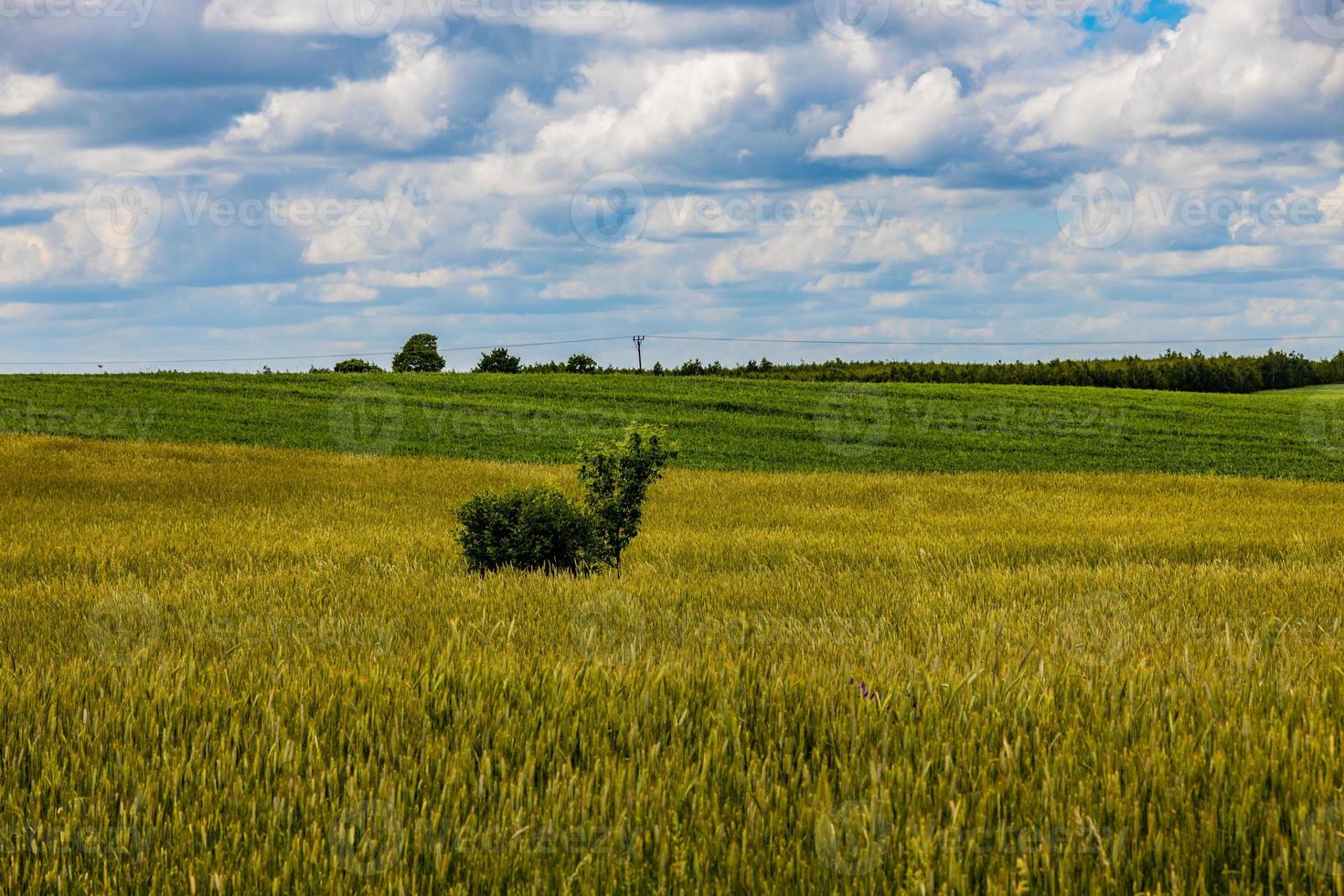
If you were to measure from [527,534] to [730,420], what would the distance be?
31.5m

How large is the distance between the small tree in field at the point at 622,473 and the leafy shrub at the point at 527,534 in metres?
0.42

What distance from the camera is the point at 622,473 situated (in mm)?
11938

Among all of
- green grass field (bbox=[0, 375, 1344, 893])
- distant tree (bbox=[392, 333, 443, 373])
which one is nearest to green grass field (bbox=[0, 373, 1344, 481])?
green grass field (bbox=[0, 375, 1344, 893])

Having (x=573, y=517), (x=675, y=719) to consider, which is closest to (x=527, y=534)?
(x=573, y=517)

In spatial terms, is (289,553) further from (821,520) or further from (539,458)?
(539,458)

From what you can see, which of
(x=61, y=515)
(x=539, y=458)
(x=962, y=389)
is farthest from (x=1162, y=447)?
(x=61, y=515)

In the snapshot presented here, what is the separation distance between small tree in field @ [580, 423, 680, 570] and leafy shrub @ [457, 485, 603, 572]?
42cm

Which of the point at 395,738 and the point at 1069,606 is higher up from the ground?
the point at 395,738

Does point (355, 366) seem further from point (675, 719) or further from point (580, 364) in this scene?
point (675, 719)

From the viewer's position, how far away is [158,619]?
725 centimetres

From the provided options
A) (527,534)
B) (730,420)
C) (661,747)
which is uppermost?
(730,420)

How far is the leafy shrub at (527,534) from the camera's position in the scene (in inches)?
432

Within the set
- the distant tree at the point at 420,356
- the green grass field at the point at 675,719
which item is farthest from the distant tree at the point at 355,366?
the green grass field at the point at 675,719

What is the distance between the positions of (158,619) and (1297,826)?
7170mm
